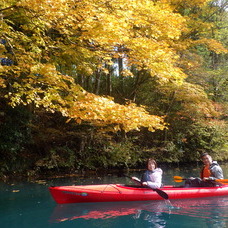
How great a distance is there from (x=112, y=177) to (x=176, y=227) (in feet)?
18.3

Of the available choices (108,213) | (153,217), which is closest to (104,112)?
(108,213)

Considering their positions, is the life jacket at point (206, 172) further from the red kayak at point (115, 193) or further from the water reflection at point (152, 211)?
the water reflection at point (152, 211)

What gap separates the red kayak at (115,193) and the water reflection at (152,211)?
11 centimetres

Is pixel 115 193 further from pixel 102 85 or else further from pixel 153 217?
pixel 102 85

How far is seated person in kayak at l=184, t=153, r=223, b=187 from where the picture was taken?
6941mm

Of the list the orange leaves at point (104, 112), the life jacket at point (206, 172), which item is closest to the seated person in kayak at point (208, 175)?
the life jacket at point (206, 172)

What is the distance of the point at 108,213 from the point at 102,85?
9704 millimetres

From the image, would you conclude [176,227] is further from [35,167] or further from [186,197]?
[35,167]

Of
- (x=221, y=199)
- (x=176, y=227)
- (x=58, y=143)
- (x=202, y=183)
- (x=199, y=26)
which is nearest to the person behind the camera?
(x=176, y=227)

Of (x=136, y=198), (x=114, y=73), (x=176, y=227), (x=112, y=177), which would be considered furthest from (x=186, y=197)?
(x=114, y=73)

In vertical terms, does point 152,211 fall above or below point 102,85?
below

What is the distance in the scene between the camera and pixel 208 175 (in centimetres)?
721

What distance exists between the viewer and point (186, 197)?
22.1 feet

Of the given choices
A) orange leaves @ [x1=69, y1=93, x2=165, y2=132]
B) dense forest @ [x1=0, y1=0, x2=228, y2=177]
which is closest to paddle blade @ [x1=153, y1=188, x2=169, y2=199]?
dense forest @ [x1=0, y1=0, x2=228, y2=177]
